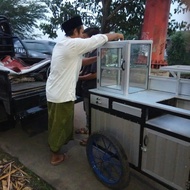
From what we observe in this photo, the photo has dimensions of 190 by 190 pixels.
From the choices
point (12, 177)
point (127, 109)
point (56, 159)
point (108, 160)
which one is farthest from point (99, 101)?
point (12, 177)

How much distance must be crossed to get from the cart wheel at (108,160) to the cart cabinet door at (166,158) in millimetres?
206

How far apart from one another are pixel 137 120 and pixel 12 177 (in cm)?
158

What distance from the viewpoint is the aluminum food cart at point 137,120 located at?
1814mm

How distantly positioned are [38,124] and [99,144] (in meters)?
1.50

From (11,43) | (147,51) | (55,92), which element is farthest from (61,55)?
(11,43)

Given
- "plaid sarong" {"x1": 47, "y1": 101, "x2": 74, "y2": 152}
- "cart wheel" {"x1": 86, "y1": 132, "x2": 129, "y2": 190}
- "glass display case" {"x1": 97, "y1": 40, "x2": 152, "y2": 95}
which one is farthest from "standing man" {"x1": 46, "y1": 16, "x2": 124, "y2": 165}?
"cart wheel" {"x1": 86, "y1": 132, "x2": 129, "y2": 190}

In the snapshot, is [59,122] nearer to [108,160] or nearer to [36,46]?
[108,160]

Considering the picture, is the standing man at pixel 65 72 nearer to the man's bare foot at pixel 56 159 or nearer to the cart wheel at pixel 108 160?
the man's bare foot at pixel 56 159

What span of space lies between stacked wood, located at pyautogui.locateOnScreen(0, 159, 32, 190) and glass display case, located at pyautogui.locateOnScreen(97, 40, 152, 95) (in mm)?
1324

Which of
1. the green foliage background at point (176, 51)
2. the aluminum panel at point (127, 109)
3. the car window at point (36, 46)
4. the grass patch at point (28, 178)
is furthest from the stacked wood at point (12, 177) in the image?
the green foliage background at point (176, 51)

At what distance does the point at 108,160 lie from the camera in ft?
7.64

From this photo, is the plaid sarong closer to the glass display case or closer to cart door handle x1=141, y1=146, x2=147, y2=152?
the glass display case

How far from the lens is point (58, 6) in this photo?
16.0 feet

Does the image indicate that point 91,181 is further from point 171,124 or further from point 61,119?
point 171,124
